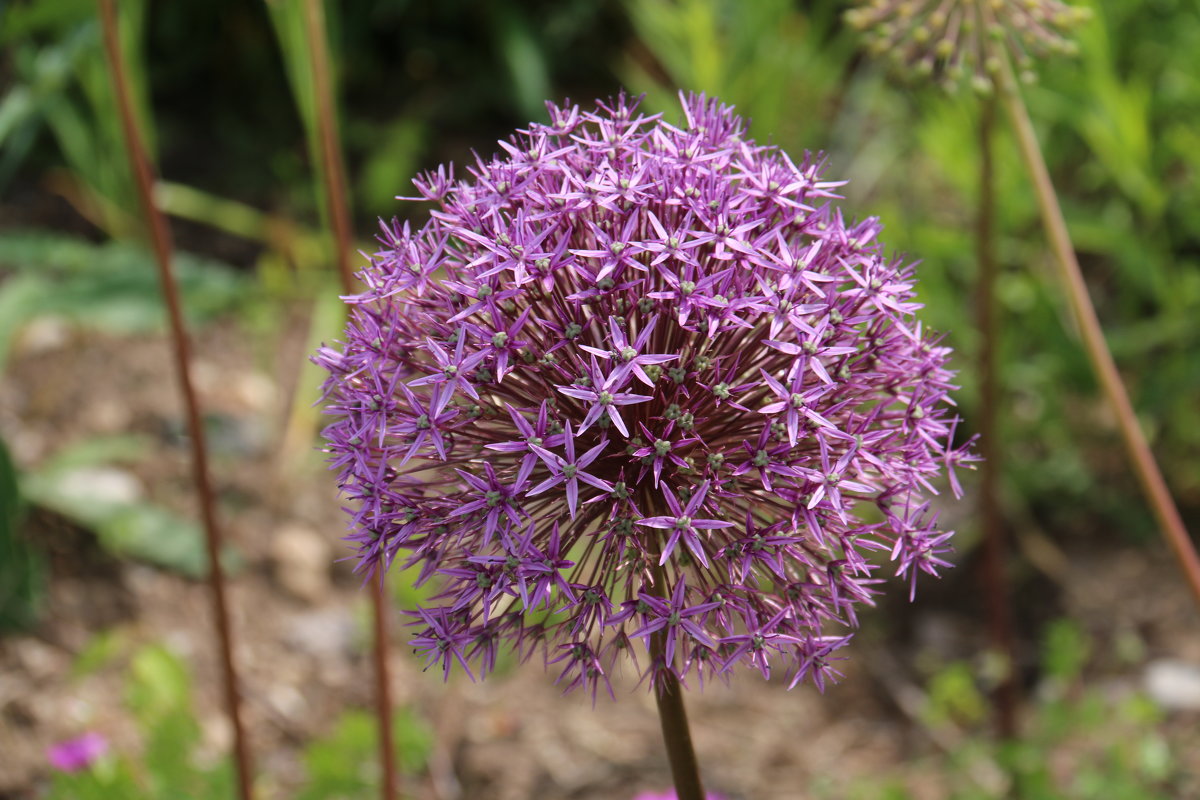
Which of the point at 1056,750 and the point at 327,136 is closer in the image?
the point at 327,136

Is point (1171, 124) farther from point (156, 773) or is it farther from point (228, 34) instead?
point (228, 34)

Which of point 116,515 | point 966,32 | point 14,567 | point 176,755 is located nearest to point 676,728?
point 176,755

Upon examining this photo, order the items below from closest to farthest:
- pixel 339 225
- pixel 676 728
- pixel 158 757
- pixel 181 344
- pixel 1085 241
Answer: pixel 676 728 < pixel 181 344 < pixel 339 225 < pixel 158 757 < pixel 1085 241

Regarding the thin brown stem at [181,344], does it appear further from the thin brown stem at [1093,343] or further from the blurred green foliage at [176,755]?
the thin brown stem at [1093,343]

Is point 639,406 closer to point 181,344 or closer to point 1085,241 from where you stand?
point 181,344

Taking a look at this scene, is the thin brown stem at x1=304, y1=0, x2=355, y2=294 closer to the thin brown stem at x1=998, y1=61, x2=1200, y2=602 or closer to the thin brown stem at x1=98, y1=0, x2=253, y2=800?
the thin brown stem at x1=98, y1=0, x2=253, y2=800

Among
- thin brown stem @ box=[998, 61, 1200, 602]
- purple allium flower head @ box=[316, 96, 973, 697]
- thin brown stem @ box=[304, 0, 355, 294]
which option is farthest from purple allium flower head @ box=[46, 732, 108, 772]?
thin brown stem @ box=[998, 61, 1200, 602]
